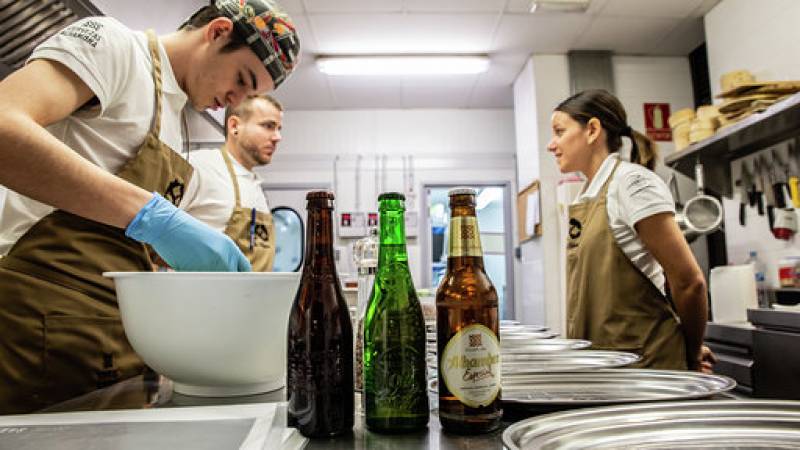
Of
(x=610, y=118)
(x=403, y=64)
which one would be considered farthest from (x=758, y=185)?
(x=403, y=64)

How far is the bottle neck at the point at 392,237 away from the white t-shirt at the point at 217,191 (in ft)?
5.42

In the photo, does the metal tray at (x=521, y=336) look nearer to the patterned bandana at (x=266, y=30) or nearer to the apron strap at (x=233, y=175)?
the patterned bandana at (x=266, y=30)

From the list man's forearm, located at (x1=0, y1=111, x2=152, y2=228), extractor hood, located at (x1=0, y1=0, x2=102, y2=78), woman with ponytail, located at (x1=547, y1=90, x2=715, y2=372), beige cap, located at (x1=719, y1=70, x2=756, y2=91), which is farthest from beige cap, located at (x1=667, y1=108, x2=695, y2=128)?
man's forearm, located at (x1=0, y1=111, x2=152, y2=228)

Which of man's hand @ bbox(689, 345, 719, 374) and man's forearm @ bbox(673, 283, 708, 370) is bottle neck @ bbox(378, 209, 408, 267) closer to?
man's forearm @ bbox(673, 283, 708, 370)

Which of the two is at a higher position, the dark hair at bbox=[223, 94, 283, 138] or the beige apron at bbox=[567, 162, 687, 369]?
the dark hair at bbox=[223, 94, 283, 138]

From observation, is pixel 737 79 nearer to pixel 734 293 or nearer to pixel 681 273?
pixel 734 293

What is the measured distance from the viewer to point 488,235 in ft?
26.1

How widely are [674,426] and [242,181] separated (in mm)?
2313

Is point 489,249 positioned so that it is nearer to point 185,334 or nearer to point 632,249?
point 632,249

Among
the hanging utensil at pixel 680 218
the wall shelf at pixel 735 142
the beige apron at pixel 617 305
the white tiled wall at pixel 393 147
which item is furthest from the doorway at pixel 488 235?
the beige apron at pixel 617 305

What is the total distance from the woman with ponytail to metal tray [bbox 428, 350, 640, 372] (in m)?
0.89

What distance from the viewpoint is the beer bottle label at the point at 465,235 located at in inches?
21.8

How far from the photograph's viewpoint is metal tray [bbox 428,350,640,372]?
746 millimetres

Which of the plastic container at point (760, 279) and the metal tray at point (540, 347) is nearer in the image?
the metal tray at point (540, 347)
